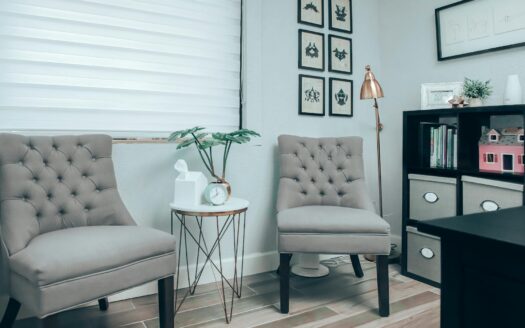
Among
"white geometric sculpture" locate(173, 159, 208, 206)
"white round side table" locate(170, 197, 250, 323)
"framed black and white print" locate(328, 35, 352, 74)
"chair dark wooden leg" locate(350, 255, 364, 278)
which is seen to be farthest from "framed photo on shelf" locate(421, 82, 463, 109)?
"white geometric sculpture" locate(173, 159, 208, 206)

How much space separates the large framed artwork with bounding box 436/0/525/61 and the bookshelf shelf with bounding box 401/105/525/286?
47cm

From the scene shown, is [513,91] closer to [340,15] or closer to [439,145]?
[439,145]

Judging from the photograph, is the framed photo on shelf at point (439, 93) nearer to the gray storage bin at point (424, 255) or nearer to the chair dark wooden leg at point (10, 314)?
the gray storage bin at point (424, 255)

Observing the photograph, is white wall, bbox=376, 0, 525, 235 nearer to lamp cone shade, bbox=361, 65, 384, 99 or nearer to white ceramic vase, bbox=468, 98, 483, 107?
white ceramic vase, bbox=468, 98, 483, 107

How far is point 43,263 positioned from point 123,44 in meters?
1.44

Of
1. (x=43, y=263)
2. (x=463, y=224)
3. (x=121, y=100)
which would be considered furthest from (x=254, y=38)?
(x=463, y=224)

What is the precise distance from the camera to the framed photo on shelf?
8.51ft

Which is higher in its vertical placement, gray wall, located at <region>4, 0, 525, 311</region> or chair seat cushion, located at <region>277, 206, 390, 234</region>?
gray wall, located at <region>4, 0, 525, 311</region>

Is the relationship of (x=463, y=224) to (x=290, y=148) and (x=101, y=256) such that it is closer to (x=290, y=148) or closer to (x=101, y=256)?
(x=101, y=256)

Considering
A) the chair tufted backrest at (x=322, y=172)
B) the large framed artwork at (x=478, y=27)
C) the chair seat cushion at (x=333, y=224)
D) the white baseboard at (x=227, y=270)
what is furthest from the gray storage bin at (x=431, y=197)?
the white baseboard at (x=227, y=270)

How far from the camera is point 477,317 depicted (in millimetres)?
803

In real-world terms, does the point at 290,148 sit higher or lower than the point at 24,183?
higher

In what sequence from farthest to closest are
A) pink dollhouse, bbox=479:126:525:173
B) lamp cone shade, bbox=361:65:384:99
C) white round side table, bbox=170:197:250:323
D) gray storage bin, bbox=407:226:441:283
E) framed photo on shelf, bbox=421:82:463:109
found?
lamp cone shade, bbox=361:65:384:99 → framed photo on shelf, bbox=421:82:463:109 → gray storage bin, bbox=407:226:441:283 → pink dollhouse, bbox=479:126:525:173 → white round side table, bbox=170:197:250:323

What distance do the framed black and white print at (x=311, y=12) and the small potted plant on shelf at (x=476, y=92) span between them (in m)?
1.18
